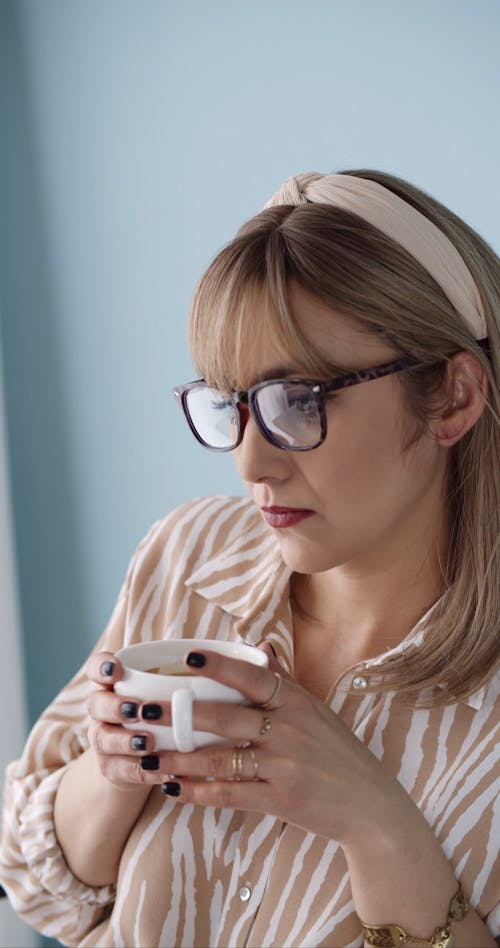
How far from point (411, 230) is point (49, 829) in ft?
2.69

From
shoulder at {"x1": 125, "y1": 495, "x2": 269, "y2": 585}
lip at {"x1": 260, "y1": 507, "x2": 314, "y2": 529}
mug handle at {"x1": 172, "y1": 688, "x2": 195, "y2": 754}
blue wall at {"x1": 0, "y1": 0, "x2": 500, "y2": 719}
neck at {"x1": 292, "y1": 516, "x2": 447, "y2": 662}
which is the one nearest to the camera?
mug handle at {"x1": 172, "y1": 688, "x2": 195, "y2": 754}

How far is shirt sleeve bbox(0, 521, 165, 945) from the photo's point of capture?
51.3 inches

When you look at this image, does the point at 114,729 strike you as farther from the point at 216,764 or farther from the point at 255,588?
the point at 255,588

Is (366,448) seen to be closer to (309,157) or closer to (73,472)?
(309,157)

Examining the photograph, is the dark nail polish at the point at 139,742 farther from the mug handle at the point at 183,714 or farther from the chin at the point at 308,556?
the chin at the point at 308,556

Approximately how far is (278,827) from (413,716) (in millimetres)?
193

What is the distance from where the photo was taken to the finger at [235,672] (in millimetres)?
881

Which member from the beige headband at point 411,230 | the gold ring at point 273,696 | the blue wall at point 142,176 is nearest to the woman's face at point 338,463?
the beige headband at point 411,230

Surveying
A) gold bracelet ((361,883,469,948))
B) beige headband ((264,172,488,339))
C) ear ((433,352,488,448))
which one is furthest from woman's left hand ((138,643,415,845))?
beige headband ((264,172,488,339))

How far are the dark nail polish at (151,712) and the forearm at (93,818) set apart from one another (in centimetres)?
32

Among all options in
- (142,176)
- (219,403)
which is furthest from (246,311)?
(142,176)

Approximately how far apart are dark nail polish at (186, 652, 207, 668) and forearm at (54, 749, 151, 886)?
36 cm

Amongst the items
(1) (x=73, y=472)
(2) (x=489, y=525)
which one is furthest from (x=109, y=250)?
(2) (x=489, y=525)

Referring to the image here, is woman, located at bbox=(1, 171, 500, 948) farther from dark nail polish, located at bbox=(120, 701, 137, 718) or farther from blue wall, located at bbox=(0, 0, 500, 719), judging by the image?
blue wall, located at bbox=(0, 0, 500, 719)
